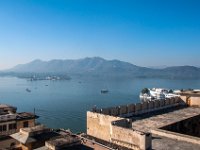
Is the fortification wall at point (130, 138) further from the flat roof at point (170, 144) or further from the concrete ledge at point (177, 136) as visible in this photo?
the concrete ledge at point (177, 136)

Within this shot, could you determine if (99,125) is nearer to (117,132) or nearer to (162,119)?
(117,132)

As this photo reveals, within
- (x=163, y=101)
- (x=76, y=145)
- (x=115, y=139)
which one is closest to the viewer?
(x=76, y=145)

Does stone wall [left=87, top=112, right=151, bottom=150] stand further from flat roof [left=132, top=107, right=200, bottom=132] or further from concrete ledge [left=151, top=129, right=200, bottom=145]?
flat roof [left=132, top=107, right=200, bottom=132]

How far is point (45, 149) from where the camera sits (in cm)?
1928

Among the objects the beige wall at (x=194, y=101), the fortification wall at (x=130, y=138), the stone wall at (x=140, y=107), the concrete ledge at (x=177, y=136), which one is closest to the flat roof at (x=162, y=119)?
the beige wall at (x=194, y=101)

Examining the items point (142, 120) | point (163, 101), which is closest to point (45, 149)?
point (142, 120)

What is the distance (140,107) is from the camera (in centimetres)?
3550

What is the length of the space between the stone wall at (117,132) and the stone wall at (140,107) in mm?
2202

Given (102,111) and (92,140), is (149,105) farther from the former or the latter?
(92,140)

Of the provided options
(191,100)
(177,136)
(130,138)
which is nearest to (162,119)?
(177,136)

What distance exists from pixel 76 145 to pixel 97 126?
9847mm

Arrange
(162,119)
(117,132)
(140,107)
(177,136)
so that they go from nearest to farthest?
1. (177,136)
2. (117,132)
3. (162,119)
4. (140,107)

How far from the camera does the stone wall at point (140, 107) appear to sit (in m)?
31.9

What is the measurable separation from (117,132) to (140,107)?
1201 centimetres
